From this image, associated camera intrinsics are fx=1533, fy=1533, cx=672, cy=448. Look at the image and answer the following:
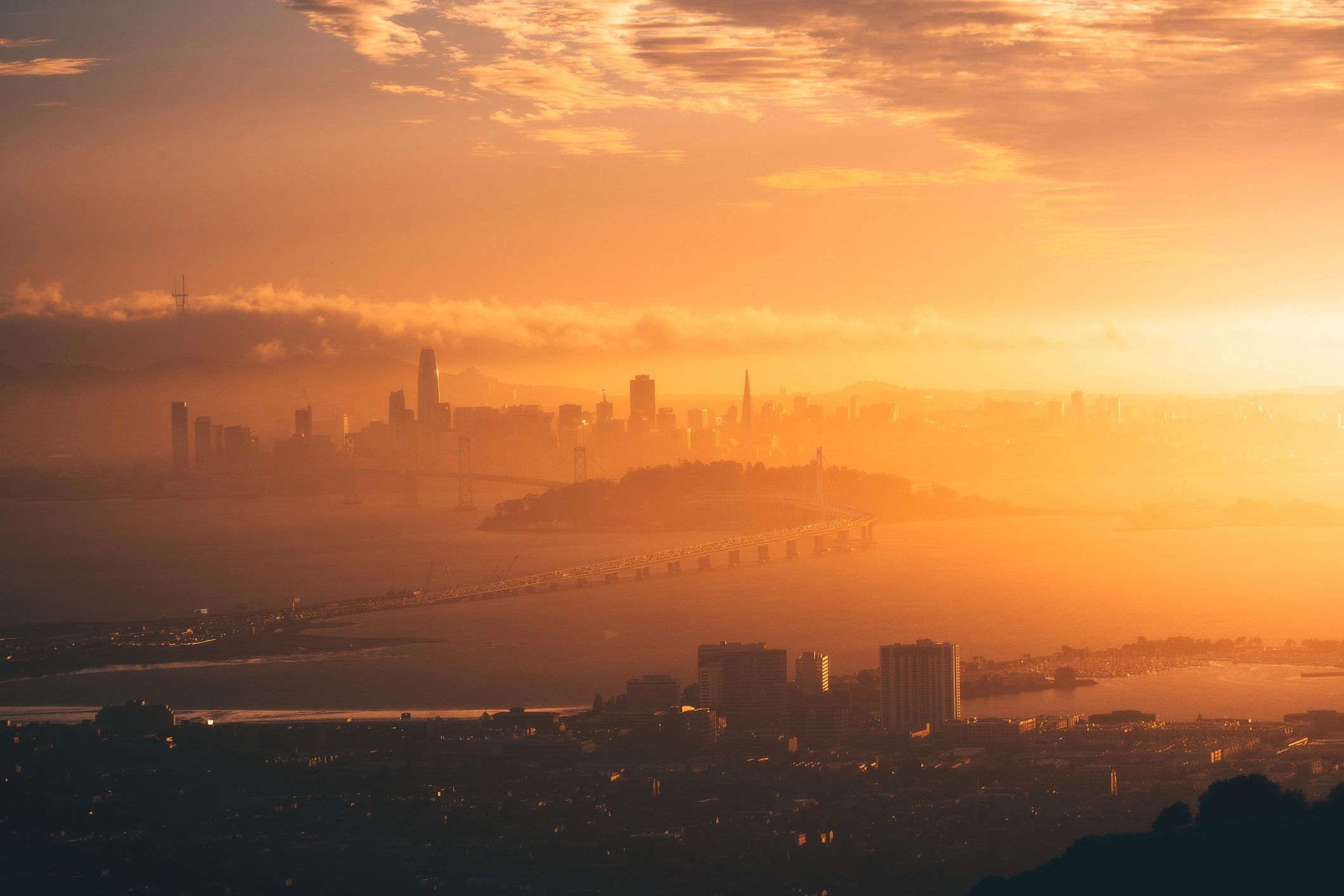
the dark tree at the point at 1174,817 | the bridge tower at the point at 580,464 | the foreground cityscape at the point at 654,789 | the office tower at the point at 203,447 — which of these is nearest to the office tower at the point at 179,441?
the office tower at the point at 203,447

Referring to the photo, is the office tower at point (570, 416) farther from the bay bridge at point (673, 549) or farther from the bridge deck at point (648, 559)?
the bridge deck at point (648, 559)

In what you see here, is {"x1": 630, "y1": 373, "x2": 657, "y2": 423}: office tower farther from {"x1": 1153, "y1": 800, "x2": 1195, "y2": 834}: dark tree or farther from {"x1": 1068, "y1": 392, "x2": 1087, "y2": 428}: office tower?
{"x1": 1153, "y1": 800, "x2": 1195, "y2": 834}: dark tree

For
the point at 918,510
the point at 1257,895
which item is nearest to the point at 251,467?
the point at 918,510

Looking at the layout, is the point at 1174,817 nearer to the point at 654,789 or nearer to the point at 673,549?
the point at 654,789

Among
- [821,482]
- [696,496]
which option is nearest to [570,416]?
[696,496]

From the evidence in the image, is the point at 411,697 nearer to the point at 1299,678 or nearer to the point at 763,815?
the point at 763,815
